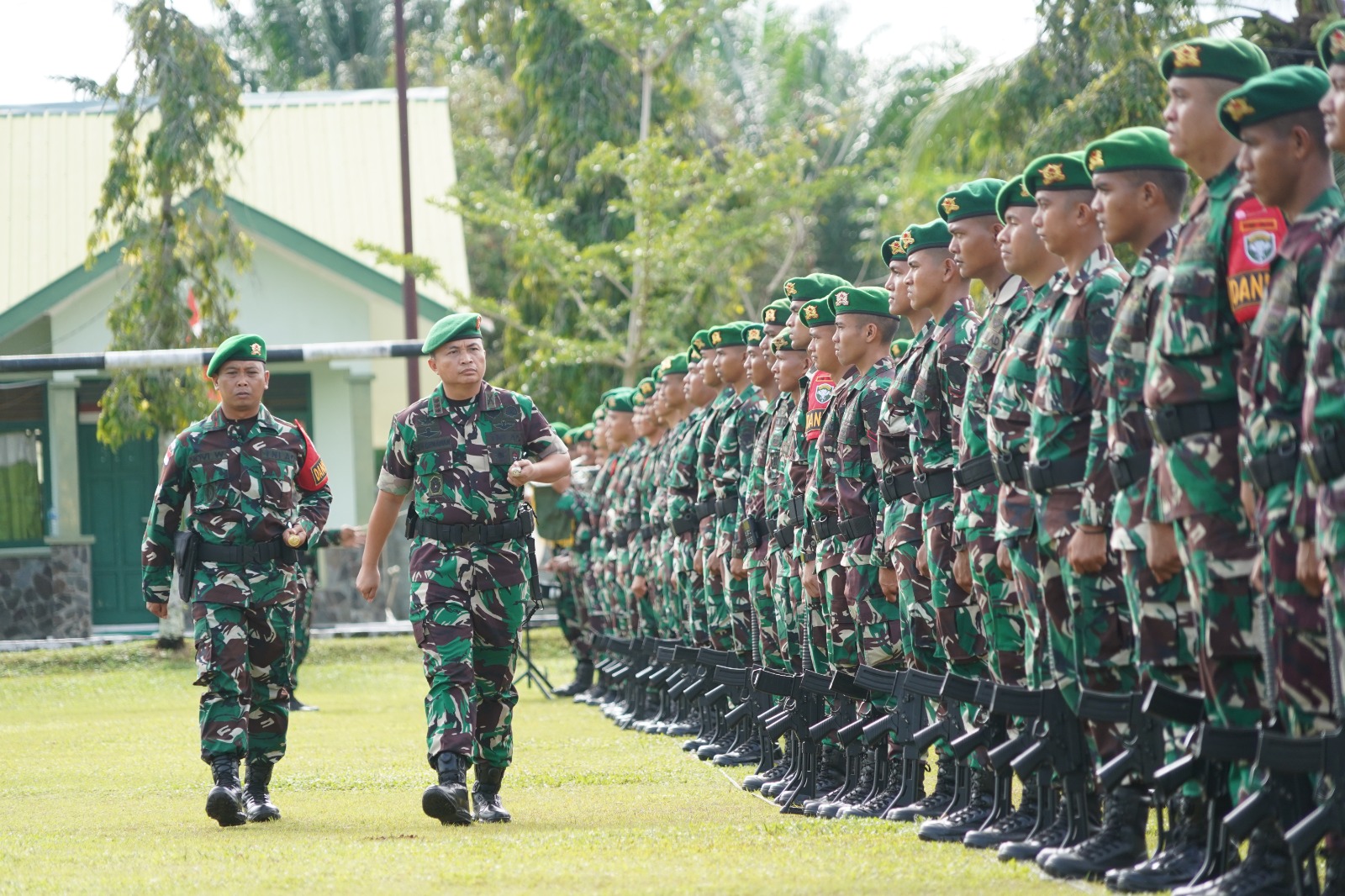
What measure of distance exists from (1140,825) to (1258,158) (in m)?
2.22

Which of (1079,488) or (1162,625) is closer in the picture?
(1162,625)

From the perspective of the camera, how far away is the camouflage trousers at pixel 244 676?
908 centimetres

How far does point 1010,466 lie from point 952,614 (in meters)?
0.99

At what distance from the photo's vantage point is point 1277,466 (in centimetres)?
494

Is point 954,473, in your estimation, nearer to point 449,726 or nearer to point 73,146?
point 449,726

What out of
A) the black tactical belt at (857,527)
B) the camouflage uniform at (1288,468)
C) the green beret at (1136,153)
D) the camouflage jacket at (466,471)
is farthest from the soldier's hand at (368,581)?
the camouflage uniform at (1288,468)

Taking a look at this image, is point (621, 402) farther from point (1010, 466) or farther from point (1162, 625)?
point (1162, 625)

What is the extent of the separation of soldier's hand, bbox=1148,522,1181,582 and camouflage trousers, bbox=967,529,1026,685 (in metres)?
1.28

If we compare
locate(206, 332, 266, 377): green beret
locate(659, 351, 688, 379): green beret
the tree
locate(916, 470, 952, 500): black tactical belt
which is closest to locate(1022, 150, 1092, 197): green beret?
locate(916, 470, 952, 500): black tactical belt

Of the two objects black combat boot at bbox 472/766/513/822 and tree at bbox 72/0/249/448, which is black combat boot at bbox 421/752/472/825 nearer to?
black combat boot at bbox 472/766/513/822

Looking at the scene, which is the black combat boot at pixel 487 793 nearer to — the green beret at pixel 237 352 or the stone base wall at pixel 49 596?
the green beret at pixel 237 352

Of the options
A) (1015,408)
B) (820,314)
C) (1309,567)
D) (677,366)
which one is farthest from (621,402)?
(1309,567)

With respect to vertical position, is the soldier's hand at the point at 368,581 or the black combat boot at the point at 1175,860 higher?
the soldier's hand at the point at 368,581

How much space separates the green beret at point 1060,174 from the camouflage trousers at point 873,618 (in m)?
2.31
